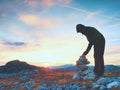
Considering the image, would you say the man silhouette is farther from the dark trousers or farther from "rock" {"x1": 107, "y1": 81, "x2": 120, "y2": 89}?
"rock" {"x1": 107, "y1": 81, "x2": 120, "y2": 89}

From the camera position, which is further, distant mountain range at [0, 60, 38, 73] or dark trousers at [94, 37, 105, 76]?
distant mountain range at [0, 60, 38, 73]

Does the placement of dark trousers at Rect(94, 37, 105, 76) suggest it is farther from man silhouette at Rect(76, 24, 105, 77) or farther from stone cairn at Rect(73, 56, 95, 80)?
stone cairn at Rect(73, 56, 95, 80)

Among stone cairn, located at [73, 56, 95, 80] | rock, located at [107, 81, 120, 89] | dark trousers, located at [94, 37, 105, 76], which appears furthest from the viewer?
stone cairn, located at [73, 56, 95, 80]

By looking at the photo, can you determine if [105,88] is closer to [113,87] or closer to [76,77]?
[113,87]

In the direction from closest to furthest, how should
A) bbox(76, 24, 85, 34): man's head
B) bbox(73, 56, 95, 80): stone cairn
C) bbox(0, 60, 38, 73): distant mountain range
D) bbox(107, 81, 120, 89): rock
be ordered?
bbox(107, 81, 120, 89): rock, bbox(76, 24, 85, 34): man's head, bbox(73, 56, 95, 80): stone cairn, bbox(0, 60, 38, 73): distant mountain range

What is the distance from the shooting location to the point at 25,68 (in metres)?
51.3

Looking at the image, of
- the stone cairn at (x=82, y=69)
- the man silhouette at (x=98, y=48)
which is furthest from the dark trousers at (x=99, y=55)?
the stone cairn at (x=82, y=69)

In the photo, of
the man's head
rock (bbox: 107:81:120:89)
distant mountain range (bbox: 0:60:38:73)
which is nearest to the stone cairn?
the man's head

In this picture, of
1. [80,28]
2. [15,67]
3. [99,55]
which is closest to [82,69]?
[99,55]

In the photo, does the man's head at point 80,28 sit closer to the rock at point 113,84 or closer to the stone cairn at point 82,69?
the stone cairn at point 82,69

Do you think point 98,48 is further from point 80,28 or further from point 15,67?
point 15,67

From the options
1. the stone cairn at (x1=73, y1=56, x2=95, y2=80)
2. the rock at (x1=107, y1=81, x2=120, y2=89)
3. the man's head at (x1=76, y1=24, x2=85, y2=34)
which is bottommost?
the rock at (x1=107, y1=81, x2=120, y2=89)

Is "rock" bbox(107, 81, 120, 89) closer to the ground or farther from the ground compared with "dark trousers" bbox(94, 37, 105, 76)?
closer to the ground

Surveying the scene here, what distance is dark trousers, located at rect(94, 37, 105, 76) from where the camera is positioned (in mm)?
18312
